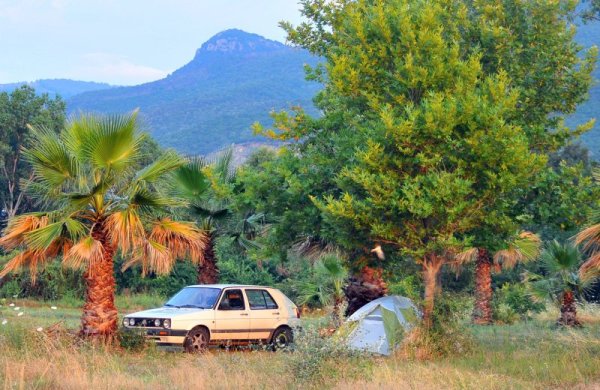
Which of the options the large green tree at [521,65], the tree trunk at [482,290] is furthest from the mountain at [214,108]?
the large green tree at [521,65]

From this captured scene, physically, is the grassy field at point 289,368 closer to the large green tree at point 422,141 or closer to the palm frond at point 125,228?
the palm frond at point 125,228

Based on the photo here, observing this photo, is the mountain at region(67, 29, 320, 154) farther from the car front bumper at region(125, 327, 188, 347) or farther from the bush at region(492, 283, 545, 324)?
the car front bumper at region(125, 327, 188, 347)

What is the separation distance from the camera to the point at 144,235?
16516mm

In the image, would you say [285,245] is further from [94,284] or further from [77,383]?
[77,383]

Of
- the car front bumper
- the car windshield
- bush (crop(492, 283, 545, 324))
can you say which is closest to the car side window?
the car windshield

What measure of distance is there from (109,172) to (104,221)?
101cm

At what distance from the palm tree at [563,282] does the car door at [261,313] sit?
984 cm

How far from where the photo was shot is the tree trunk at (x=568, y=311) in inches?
966

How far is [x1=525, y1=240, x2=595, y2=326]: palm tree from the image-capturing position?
80.1 feet

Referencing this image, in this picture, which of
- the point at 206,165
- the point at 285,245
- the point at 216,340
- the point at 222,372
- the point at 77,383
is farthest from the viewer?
the point at 206,165

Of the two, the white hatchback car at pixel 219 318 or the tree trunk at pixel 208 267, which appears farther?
the tree trunk at pixel 208 267

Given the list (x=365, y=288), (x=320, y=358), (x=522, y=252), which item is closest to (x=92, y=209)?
(x=320, y=358)

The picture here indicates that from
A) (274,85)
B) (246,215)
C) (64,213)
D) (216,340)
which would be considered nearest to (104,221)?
(64,213)

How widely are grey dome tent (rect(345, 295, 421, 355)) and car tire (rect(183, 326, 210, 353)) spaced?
3.11 meters
